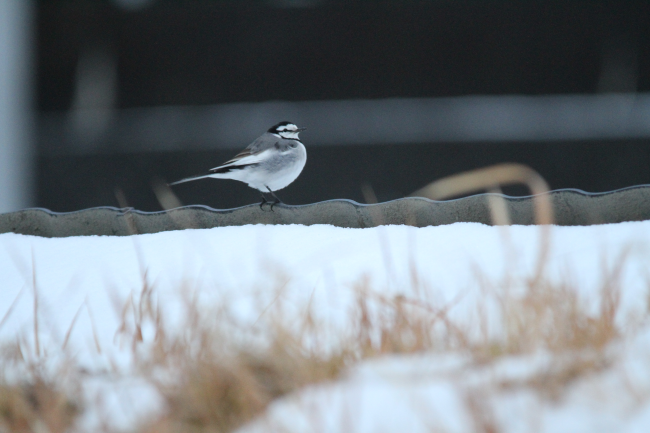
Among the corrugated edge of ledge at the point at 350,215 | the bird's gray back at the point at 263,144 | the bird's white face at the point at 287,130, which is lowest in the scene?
the corrugated edge of ledge at the point at 350,215

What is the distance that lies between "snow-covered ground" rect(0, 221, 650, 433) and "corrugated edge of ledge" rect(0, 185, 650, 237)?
76 mm

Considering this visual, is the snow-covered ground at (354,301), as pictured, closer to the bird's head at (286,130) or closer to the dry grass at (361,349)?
the dry grass at (361,349)

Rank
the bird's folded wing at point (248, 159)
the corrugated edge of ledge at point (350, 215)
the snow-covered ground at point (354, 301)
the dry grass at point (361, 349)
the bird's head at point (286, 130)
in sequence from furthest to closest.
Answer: the bird's head at point (286, 130) → the bird's folded wing at point (248, 159) → the corrugated edge of ledge at point (350, 215) → the dry grass at point (361, 349) → the snow-covered ground at point (354, 301)

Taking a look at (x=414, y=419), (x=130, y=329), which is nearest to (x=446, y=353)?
(x=414, y=419)

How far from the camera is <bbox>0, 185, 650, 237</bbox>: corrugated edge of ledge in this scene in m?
2.31

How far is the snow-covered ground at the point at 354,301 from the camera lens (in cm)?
113

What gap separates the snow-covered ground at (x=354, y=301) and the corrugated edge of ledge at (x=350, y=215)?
8 cm

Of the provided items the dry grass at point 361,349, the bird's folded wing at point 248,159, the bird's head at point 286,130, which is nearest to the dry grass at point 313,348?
the dry grass at point 361,349

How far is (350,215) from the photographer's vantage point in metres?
2.48

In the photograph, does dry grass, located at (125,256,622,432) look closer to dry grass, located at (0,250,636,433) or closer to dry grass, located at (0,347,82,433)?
dry grass, located at (0,250,636,433)

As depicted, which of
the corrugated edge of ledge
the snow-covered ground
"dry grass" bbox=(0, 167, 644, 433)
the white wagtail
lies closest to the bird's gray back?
the white wagtail

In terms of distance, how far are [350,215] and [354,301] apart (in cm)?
87

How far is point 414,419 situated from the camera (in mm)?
1129

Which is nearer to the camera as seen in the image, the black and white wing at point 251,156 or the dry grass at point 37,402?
the dry grass at point 37,402
